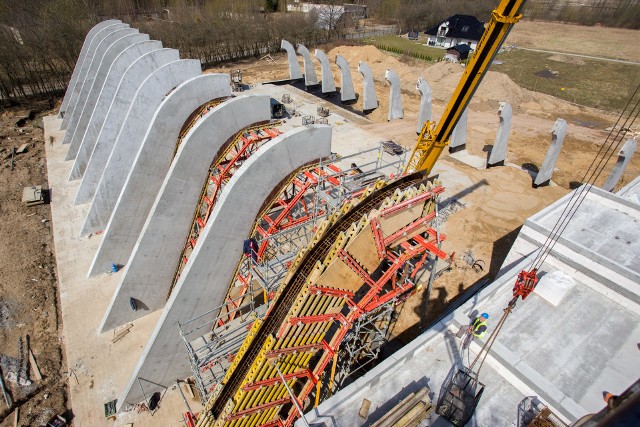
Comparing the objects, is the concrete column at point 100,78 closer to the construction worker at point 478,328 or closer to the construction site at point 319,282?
the construction site at point 319,282

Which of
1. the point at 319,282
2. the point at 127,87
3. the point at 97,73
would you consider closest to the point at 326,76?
the point at 97,73

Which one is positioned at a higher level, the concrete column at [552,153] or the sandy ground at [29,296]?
the concrete column at [552,153]

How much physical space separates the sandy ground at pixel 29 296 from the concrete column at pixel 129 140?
2.71 metres

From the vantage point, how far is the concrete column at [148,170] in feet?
50.0

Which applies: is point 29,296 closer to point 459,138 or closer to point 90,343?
point 90,343

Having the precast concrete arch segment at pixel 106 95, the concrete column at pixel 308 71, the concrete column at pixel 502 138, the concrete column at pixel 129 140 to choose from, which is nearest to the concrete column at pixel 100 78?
the precast concrete arch segment at pixel 106 95

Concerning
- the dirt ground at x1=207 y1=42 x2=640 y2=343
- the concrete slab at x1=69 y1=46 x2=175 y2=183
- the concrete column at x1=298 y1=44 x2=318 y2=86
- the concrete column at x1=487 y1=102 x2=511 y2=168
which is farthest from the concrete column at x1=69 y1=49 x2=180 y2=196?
the concrete column at x1=487 y1=102 x2=511 y2=168

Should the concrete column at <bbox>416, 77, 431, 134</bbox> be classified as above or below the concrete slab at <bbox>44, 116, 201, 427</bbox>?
above

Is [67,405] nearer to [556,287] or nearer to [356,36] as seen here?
[556,287]

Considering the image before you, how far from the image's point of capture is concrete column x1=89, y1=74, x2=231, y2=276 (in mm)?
15242

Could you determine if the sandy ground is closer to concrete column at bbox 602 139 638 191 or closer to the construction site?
the construction site

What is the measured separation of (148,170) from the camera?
614 inches

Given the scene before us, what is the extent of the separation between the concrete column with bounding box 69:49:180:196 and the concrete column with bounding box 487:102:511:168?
2049 centimetres

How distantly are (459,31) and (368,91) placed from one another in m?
32.3
